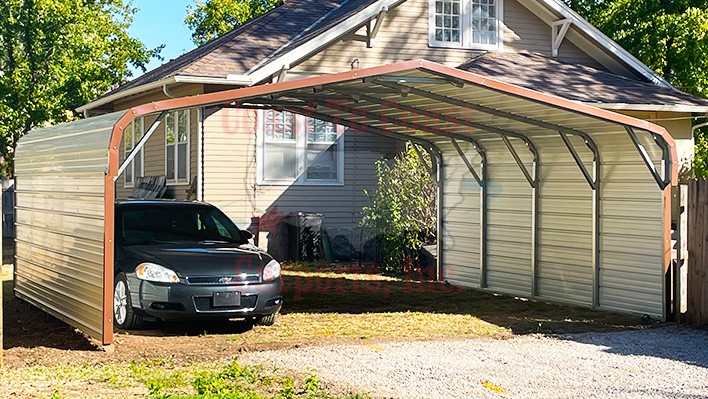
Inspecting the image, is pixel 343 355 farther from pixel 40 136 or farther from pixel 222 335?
pixel 40 136

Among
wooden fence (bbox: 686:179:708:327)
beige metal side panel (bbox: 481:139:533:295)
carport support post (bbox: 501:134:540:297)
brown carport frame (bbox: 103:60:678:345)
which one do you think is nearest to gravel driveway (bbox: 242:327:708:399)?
wooden fence (bbox: 686:179:708:327)

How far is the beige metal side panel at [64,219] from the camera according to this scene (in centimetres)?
1018

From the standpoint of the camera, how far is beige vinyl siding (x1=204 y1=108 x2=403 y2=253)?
66.4ft

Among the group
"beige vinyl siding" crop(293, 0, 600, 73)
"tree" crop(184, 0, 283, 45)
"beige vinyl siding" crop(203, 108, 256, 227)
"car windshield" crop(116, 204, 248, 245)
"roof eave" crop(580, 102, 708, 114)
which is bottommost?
"car windshield" crop(116, 204, 248, 245)

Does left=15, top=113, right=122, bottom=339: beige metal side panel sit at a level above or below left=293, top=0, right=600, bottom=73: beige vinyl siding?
below

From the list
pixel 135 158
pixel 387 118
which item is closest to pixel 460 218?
pixel 387 118

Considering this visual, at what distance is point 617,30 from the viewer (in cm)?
2856

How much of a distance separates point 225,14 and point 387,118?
2804 centimetres

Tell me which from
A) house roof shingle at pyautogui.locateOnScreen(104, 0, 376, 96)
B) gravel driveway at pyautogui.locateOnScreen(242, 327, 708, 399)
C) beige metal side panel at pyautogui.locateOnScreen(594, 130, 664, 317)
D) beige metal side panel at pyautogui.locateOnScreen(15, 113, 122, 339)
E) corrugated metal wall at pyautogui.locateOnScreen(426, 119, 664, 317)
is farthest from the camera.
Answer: house roof shingle at pyautogui.locateOnScreen(104, 0, 376, 96)

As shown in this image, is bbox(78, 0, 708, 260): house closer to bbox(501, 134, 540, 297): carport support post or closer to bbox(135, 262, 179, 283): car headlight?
bbox(501, 134, 540, 297): carport support post

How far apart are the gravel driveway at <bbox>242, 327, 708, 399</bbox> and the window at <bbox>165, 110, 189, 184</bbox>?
1173 centimetres

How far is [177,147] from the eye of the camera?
2194 cm

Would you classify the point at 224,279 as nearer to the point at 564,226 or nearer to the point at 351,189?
the point at 564,226

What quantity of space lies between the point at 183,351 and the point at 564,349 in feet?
12.7
